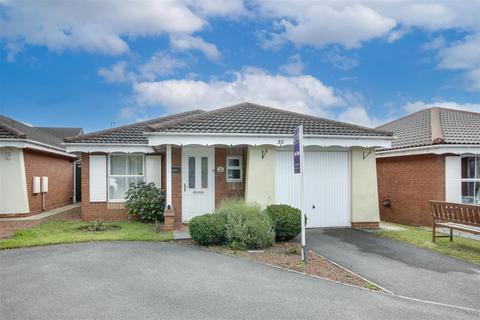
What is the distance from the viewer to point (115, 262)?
7.46 meters

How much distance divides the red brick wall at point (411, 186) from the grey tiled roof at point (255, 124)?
9.09 feet

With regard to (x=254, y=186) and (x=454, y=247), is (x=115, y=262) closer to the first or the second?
(x=254, y=186)

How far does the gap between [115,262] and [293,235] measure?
453cm

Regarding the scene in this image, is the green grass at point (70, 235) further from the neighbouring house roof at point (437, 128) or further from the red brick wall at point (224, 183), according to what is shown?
the neighbouring house roof at point (437, 128)

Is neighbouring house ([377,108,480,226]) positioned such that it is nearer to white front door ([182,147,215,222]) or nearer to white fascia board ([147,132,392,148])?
white fascia board ([147,132,392,148])

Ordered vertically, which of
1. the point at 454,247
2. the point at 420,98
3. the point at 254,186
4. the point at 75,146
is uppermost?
the point at 420,98

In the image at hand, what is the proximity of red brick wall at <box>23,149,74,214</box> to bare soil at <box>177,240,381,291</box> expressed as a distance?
9293mm

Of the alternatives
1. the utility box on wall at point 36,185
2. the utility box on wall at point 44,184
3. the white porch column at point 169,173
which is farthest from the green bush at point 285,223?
the utility box on wall at point 44,184

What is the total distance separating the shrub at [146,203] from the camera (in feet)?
43.0

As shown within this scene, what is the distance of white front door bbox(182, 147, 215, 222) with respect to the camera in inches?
478

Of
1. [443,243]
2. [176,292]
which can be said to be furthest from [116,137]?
[443,243]

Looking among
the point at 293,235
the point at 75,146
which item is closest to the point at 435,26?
the point at 293,235

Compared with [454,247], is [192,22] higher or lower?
higher

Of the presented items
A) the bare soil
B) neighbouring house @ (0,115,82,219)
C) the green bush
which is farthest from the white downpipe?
neighbouring house @ (0,115,82,219)
